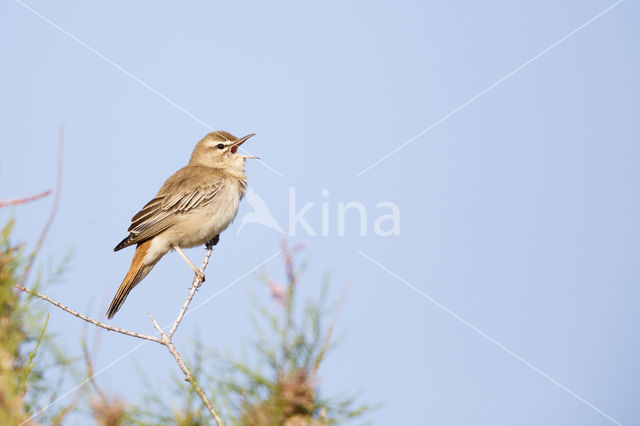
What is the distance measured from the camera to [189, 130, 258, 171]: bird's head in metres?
9.08

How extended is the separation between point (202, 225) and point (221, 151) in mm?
1449

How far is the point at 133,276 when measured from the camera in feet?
25.3

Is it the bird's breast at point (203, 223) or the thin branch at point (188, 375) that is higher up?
the bird's breast at point (203, 223)

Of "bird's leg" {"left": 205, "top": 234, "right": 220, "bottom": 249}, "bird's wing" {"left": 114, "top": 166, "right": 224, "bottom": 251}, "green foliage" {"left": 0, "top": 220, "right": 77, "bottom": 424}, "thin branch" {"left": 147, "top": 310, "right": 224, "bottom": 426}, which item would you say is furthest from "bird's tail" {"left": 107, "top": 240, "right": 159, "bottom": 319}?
"green foliage" {"left": 0, "top": 220, "right": 77, "bottom": 424}

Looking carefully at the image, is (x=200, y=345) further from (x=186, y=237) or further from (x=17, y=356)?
(x=186, y=237)

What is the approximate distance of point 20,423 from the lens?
5.42 feet

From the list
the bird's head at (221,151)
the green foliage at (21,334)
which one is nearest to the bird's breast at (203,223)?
the bird's head at (221,151)

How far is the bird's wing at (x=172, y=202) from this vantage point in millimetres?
8016

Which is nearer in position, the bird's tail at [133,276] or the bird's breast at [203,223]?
the bird's tail at [133,276]

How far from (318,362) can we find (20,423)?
32.9 inches

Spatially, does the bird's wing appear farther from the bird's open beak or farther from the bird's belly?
the bird's open beak

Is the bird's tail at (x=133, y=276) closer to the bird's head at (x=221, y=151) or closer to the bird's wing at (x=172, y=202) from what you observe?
the bird's wing at (x=172, y=202)

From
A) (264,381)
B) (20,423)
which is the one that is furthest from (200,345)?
(20,423)

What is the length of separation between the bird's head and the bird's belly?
889 mm
